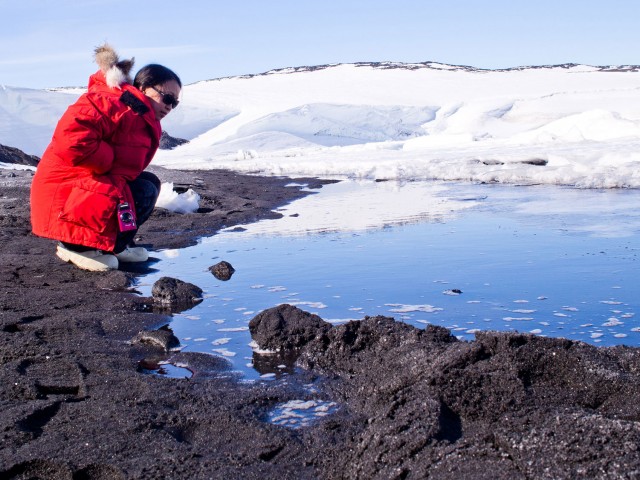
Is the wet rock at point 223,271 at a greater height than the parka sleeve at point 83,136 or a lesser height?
lesser

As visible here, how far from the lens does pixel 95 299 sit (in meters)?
3.72

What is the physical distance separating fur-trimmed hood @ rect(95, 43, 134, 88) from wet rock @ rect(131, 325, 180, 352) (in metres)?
1.80

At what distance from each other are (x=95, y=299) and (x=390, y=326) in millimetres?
1641

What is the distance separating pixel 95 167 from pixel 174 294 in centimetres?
104

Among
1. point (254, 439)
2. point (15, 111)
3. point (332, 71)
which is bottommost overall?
point (254, 439)

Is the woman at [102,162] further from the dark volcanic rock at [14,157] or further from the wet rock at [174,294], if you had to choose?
the dark volcanic rock at [14,157]

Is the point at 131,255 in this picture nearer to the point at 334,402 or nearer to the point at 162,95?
the point at 162,95

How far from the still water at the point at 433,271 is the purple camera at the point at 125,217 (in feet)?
1.02

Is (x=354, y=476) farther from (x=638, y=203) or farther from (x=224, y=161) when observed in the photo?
(x=224, y=161)

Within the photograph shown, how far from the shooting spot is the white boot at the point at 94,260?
4.43m

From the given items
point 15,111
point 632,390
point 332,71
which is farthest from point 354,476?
point 332,71

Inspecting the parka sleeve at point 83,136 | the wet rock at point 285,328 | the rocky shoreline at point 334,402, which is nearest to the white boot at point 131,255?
the parka sleeve at point 83,136

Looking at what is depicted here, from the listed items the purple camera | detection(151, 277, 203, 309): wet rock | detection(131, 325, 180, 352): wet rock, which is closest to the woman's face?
the purple camera

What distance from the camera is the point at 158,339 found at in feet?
9.68
